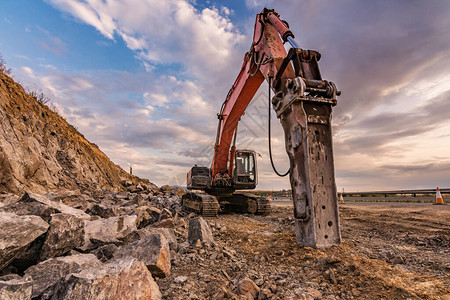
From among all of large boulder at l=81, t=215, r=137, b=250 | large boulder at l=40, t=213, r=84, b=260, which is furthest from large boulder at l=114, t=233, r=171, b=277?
large boulder at l=81, t=215, r=137, b=250

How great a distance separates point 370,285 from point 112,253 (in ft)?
9.11

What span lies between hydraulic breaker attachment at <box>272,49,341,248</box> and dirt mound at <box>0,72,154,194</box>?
8049 mm

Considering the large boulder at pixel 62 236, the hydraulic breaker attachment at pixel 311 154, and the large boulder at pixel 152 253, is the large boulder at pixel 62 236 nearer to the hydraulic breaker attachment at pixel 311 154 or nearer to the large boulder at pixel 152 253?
the large boulder at pixel 152 253

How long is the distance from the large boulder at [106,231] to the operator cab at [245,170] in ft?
19.8

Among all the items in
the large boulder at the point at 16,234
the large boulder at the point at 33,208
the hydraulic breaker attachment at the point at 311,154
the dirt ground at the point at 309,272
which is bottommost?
the dirt ground at the point at 309,272

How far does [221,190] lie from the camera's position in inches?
403

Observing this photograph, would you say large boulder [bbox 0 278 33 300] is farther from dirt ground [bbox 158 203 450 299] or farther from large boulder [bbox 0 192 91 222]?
large boulder [bbox 0 192 91 222]

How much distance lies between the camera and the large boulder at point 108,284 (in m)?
1.58

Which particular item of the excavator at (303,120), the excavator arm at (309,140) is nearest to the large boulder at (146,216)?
the excavator at (303,120)

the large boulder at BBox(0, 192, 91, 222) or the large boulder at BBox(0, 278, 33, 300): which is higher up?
the large boulder at BBox(0, 192, 91, 222)

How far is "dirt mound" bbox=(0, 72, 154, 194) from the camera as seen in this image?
7652 mm

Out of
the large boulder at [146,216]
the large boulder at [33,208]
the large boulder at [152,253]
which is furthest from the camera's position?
the large boulder at [146,216]

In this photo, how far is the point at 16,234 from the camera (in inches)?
89.5

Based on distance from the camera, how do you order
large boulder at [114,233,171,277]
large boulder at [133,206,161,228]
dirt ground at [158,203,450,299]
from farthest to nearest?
1. large boulder at [133,206,161,228]
2. large boulder at [114,233,171,277]
3. dirt ground at [158,203,450,299]
